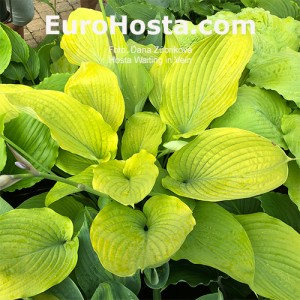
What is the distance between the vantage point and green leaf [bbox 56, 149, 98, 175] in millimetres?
838

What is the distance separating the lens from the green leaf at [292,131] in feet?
2.72

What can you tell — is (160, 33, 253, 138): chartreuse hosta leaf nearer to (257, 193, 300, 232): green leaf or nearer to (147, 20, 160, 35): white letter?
(257, 193, 300, 232): green leaf

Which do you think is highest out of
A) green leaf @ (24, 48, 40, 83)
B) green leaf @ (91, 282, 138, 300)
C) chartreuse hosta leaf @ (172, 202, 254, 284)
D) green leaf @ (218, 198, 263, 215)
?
green leaf @ (24, 48, 40, 83)

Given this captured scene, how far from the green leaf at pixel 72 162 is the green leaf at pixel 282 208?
0.96 ft

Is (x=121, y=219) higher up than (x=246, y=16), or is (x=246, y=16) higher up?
(x=246, y=16)

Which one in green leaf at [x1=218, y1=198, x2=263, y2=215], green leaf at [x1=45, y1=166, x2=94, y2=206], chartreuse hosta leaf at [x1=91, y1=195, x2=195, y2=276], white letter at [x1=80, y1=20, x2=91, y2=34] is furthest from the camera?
white letter at [x1=80, y1=20, x2=91, y2=34]

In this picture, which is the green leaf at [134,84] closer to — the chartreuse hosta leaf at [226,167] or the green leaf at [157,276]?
the chartreuse hosta leaf at [226,167]

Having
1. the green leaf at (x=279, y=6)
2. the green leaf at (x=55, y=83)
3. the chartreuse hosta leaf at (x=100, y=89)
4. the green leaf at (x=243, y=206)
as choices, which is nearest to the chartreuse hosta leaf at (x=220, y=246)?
the green leaf at (x=243, y=206)

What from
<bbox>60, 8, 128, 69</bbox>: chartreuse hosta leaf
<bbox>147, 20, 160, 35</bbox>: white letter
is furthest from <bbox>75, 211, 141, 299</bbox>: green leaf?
<bbox>147, 20, 160, 35</bbox>: white letter

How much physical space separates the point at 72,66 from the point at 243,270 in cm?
57

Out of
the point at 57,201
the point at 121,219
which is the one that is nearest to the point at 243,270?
the point at 121,219

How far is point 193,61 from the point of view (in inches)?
33.6

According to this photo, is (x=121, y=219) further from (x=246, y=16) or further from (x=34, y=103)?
(x=246, y=16)

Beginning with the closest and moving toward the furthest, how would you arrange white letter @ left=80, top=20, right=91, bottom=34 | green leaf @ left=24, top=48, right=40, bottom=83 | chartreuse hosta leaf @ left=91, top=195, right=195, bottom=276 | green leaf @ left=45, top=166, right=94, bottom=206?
chartreuse hosta leaf @ left=91, top=195, right=195, bottom=276, green leaf @ left=45, top=166, right=94, bottom=206, white letter @ left=80, top=20, right=91, bottom=34, green leaf @ left=24, top=48, right=40, bottom=83
